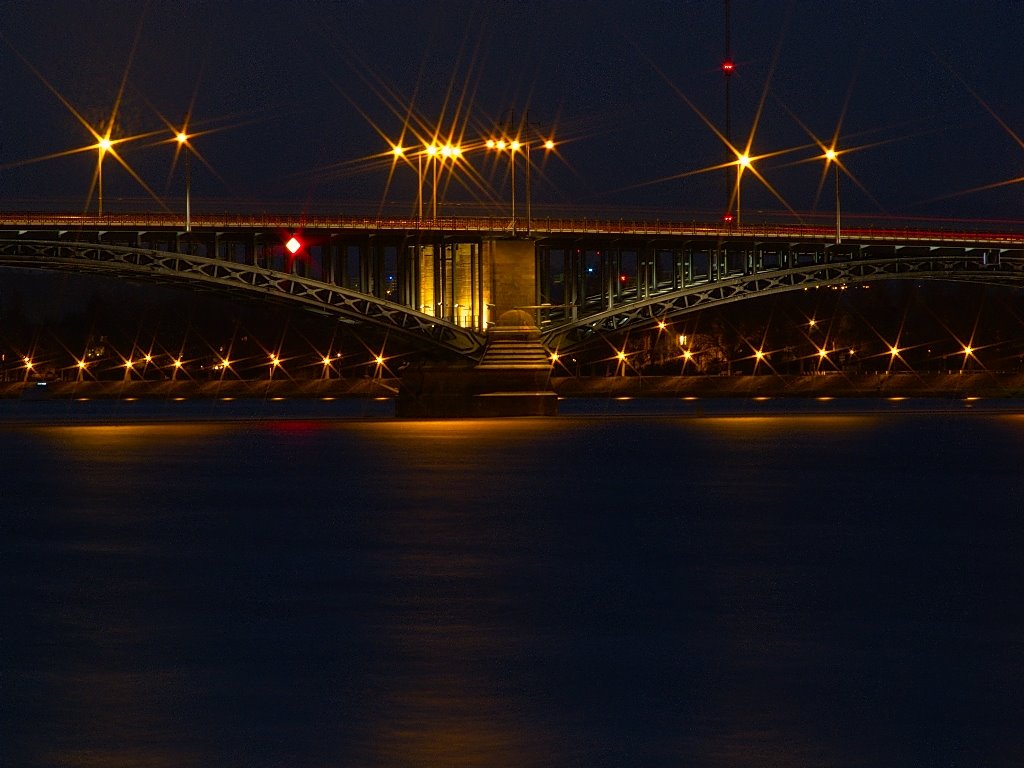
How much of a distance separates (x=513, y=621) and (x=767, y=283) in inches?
2746

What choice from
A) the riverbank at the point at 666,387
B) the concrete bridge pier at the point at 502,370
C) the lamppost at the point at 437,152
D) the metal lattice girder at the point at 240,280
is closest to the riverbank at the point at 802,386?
the riverbank at the point at 666,387

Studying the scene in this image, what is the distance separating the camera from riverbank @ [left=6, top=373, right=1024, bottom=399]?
118 meters

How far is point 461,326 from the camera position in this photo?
262 ft

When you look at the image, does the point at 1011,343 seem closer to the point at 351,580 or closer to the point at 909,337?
the point at 909,337

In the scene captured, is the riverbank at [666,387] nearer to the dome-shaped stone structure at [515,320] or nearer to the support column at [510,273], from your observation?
the support column at [510,273]

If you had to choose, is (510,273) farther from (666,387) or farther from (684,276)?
(666,387)

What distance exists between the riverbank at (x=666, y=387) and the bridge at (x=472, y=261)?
29738 millimetres

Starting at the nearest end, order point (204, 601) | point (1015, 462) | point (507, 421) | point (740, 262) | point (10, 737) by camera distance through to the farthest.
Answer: point (10, 737) → point (204, 601) → point (1015, 462) → point (507, 421) → point (740, 262)

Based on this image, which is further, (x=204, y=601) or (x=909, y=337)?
(x=909, y=337)

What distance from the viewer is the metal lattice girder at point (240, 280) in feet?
227

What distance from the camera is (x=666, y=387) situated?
122938 millimetres

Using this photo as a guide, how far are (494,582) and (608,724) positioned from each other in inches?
305

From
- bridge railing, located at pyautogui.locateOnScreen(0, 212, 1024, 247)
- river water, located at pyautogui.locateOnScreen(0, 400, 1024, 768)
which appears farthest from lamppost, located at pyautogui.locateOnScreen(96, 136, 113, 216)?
river water, located at pyautogui.locateOnScreen(0, 400, 1024, 768)

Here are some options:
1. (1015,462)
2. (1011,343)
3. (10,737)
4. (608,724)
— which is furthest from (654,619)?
(1011,343)
